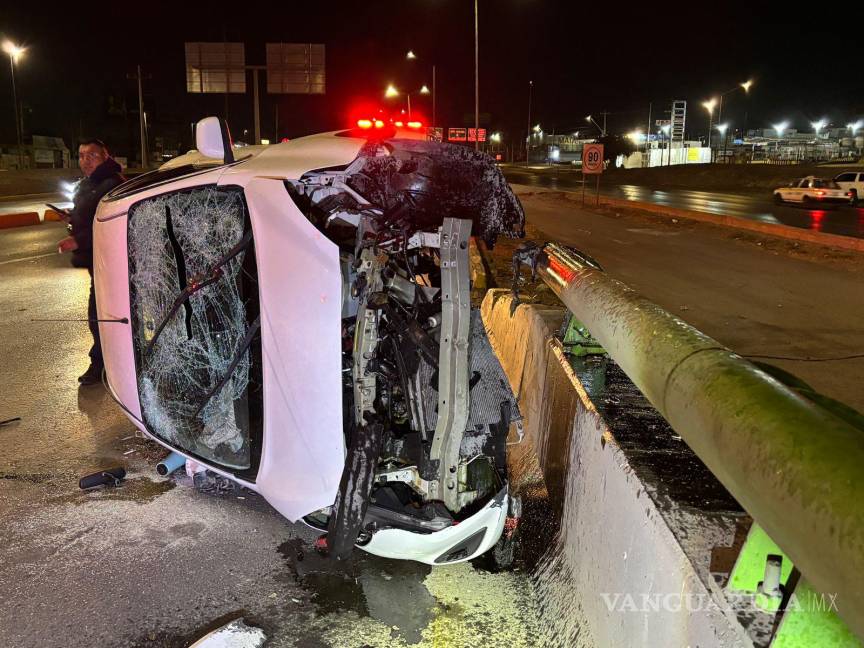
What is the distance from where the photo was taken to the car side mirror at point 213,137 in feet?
12.1

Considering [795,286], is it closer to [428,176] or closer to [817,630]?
[428,176]

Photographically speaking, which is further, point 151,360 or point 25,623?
point 151,360

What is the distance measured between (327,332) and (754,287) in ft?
30.4

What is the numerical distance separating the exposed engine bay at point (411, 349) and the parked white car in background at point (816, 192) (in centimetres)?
3103

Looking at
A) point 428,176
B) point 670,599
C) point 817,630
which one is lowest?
point 670,599

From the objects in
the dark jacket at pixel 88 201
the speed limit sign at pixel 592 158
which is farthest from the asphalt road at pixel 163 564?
the speed limit sign at pixel 592 158

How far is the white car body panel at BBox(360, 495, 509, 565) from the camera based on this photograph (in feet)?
9.88

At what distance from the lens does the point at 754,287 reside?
10555mm

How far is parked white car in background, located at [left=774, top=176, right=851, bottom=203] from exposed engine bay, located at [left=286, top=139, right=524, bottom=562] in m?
31.0

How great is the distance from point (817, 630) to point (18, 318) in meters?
9.12

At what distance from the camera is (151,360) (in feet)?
12.6

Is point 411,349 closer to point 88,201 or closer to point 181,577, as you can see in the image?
point 181,577

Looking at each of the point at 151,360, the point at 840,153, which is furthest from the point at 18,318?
the point at 840,153

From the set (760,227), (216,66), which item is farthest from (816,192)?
(216,66)
